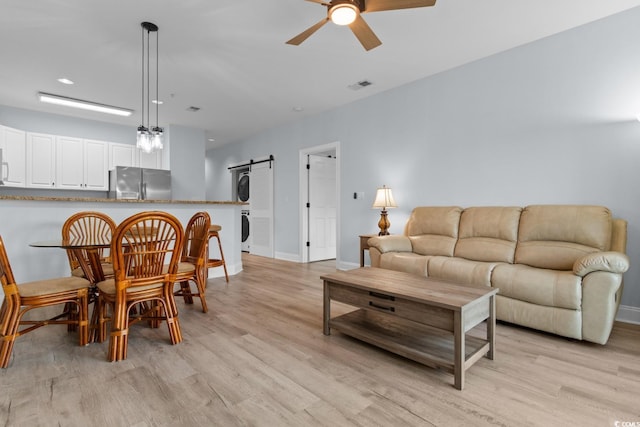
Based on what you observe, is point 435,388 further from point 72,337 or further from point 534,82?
point 534,82

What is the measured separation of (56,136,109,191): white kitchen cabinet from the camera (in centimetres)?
540

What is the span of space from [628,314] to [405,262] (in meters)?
1.92

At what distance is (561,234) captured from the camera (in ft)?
9.19

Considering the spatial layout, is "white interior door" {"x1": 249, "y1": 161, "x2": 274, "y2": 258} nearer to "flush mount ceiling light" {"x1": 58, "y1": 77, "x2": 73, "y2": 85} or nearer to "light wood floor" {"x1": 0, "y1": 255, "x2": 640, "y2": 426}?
"flush mount ceiling light" {"x1": 58, "y1": 77, "x2": 73, "y2": 85}

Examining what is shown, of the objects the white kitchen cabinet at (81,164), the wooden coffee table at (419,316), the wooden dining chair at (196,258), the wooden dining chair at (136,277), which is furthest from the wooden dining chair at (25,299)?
the white kitchen cabinet at (81,164)

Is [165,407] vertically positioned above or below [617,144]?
below

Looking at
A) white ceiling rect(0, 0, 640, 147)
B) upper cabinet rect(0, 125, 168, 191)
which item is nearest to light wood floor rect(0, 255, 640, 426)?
white ceiling rect(0, 0, 640, 147)

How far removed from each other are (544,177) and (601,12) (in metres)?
1.48

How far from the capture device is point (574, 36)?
3.04 m

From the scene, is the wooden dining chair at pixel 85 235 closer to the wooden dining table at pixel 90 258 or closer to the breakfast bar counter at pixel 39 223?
the wooden dining table at pixel 90 258

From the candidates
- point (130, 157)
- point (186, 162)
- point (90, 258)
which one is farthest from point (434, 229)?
point (130, 157)

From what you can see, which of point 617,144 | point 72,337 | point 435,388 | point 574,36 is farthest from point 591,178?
point 72,337

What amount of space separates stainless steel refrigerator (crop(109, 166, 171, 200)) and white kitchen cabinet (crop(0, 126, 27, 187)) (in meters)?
1.19

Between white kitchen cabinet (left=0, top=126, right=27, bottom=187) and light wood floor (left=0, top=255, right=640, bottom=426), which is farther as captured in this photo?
white kitchen cabinet (left=0, top=126, right=27, bottom=187)
